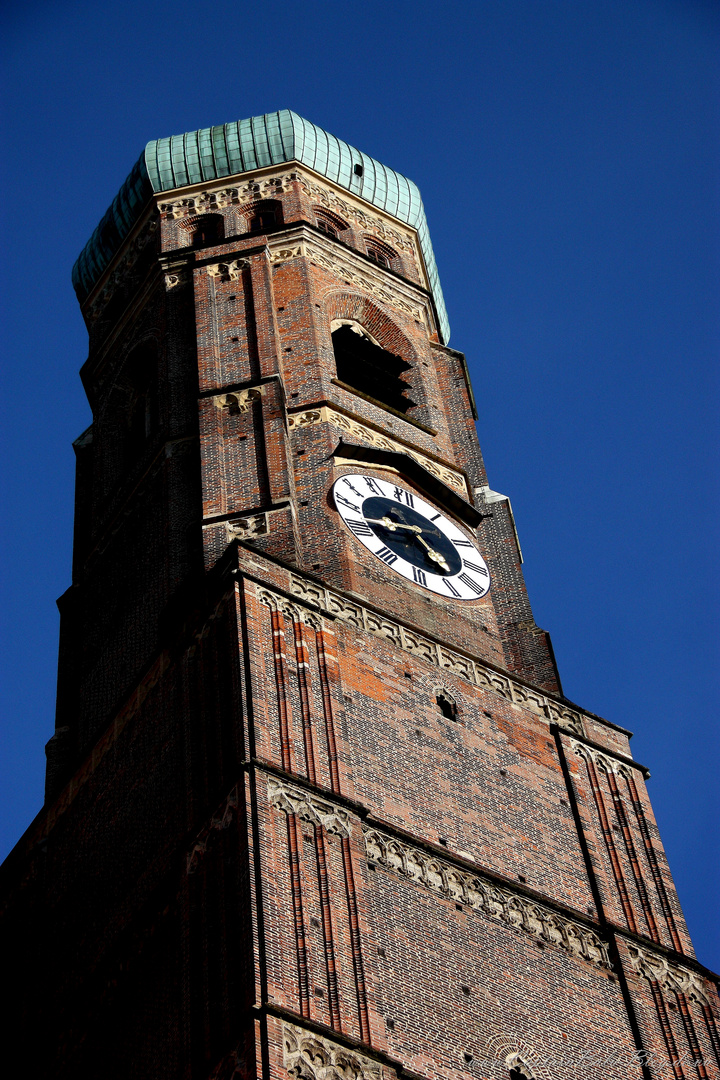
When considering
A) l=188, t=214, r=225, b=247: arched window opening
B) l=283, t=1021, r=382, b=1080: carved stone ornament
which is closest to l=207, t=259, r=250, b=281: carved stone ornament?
l=188, t=214, r=225, b=247: arched window opening

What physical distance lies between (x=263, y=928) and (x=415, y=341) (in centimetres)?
1772

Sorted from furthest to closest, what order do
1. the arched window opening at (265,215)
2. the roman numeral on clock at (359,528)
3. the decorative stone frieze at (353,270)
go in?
the arched window opening at (265,215) < the decorative stone frieze at (353,270) < the roman numeral on clock at (359,528)

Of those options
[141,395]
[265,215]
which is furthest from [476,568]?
[265,215]

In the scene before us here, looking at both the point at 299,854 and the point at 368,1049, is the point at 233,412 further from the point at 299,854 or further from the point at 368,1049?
the point at 368,1049

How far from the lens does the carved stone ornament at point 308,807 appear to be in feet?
74.3

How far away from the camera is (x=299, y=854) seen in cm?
2205

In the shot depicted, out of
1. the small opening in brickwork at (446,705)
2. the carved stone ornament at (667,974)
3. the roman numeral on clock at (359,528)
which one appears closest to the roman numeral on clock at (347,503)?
the roman numeral on clock at (359,528)

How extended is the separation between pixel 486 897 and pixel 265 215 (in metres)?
18.2

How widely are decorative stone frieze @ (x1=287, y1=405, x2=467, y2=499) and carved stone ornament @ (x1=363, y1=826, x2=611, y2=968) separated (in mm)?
9455

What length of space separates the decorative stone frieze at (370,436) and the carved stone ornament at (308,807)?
9548 mm

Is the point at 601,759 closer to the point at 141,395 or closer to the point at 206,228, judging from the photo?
the point at 141,395

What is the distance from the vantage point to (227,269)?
34.9 m

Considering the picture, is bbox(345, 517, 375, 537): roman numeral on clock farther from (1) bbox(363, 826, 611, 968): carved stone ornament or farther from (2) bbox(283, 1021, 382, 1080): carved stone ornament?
(2) bbox(283, 1021, 382, 1080): carved stone ornament

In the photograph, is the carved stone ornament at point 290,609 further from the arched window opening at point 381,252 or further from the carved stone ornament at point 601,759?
the arched window opening at point 381,252
